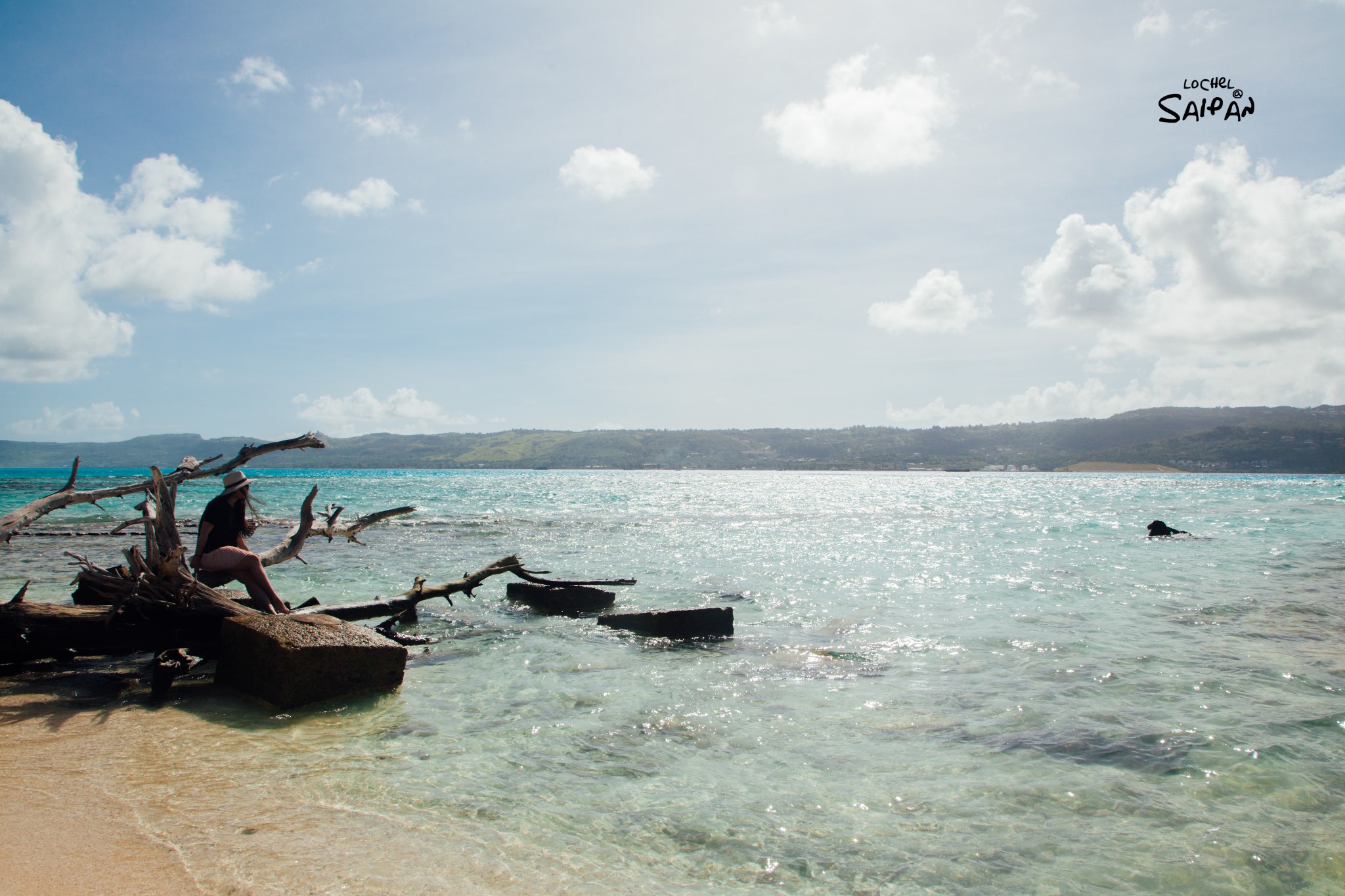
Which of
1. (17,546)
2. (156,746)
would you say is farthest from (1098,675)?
(17,546)

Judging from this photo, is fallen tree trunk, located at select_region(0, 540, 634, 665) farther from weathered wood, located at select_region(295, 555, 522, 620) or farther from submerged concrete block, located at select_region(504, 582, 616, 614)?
submerged concrete block, located at select_region(504, 582, 616, 614)

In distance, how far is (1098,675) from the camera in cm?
950

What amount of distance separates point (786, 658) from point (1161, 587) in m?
12.3

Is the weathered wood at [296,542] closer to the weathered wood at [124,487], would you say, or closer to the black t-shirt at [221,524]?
the weathered wood at [124,487]

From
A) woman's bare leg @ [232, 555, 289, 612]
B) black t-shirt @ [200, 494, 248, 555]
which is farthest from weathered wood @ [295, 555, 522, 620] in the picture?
black t-shirt @ [200, 494, 248, 555]

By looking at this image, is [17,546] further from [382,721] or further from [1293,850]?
[1293,850]

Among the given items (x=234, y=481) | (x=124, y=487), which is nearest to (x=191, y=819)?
(x=234, y=481)

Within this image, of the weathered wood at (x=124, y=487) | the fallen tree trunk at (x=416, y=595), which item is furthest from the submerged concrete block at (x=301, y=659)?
the weathered wood at (x=124, y=487)

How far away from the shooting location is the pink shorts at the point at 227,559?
900cm

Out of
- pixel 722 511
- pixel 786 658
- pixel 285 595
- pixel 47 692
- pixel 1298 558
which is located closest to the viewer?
pixel 47 692

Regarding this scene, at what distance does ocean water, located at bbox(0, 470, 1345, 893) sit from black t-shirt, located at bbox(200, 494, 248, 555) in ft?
6.88

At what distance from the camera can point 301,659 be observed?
7.46 meters

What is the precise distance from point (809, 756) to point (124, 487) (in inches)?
372

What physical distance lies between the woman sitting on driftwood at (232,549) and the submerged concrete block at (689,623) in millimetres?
5431
